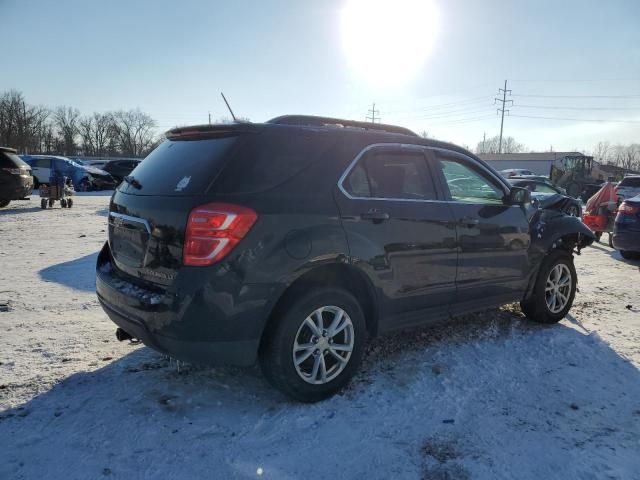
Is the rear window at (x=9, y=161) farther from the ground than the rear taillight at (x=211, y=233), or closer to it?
farther from the ground

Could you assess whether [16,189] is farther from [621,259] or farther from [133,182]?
[621,259]

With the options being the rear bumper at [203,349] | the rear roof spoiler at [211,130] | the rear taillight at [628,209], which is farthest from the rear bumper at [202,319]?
the rear taillight at [628,209]

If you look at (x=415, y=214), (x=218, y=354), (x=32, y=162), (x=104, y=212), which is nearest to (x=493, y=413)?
(x=415, y=214)

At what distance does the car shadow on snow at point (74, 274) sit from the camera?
5.69 meters

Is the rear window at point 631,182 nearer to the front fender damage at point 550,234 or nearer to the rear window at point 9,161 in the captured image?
the front fender damage at point 550,234

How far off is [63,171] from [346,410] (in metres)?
22.6

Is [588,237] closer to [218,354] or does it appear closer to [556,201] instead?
[556,201]

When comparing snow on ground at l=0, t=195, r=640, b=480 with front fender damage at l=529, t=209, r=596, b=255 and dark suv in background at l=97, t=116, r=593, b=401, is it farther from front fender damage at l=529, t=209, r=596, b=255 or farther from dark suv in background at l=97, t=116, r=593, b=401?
front fender damage at l=529, t=209, r=596, b=255

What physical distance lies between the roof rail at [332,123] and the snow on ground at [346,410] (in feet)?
6.08

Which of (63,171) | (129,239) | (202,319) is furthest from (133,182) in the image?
(63,171)

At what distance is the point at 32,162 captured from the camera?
2177 cm

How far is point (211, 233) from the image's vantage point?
2.60m

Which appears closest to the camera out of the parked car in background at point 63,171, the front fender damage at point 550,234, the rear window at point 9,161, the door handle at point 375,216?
the door handle at point 375,216

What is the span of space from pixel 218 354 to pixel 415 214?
1731 millimetres
